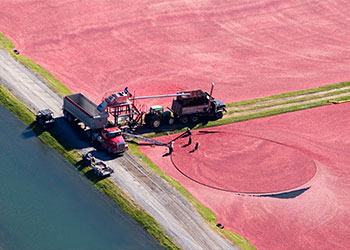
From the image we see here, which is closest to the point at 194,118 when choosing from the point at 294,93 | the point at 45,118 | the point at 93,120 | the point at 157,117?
the point at 157,117

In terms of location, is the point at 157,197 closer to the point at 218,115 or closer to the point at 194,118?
the point at 194,118

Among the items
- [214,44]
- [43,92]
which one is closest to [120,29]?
[214,44]

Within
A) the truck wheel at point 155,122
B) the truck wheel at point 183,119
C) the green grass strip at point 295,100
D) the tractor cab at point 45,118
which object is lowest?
the green grass strip at point 295,100

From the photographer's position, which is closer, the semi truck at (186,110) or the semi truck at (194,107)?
the semi truck at (186,110)

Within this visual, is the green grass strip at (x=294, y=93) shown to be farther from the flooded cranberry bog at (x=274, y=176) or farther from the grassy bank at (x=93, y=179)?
the grassy bank at (x=93, y=179)

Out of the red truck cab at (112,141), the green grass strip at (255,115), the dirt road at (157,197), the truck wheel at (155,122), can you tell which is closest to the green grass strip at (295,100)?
the green grass strip at (255,115)

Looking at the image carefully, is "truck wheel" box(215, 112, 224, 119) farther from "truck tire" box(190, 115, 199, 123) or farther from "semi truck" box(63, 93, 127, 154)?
"semi truck" box(63, 93, 127, 154)

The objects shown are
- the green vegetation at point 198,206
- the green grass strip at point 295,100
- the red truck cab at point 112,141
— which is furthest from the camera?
the green grass strip at point 295,100
